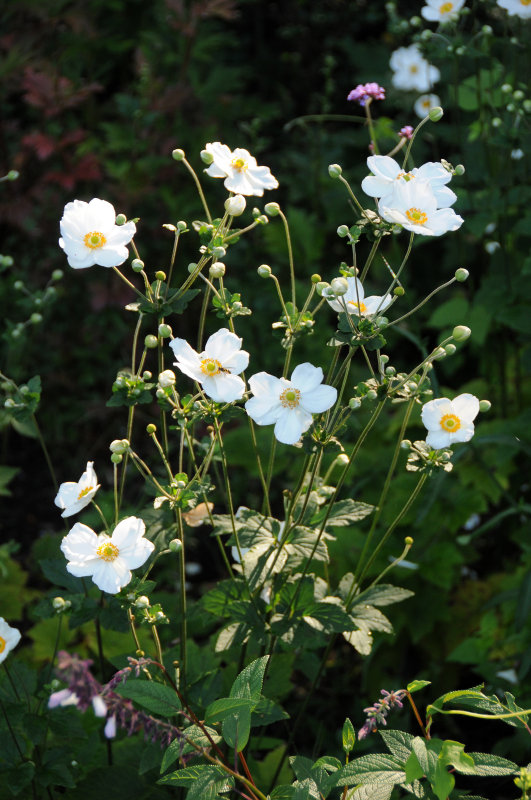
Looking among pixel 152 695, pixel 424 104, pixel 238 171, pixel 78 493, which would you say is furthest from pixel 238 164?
pixel 424 104

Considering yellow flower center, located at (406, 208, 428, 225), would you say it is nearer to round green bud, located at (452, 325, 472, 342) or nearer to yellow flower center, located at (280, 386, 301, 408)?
round green bud, located at (452, 325, 472, 342)

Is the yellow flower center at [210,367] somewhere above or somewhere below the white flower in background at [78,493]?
above

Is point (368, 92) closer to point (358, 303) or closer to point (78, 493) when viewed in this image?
point (358, 303)

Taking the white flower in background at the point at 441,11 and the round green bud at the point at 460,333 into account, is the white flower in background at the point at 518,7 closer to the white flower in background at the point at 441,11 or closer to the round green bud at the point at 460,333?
the white flower in background at the point at 441,11

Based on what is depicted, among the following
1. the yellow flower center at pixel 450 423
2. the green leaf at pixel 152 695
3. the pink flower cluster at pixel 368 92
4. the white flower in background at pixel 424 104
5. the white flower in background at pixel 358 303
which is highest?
the pink flower cluster at pixel 368 92

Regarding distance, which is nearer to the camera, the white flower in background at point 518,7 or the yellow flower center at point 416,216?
the yellow flower center at point 416,216

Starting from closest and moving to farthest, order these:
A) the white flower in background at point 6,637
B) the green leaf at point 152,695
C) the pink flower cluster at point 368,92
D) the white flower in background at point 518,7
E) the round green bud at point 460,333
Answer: the green leaf at point 152,695, the round green bud at point 460,333, the white flower in background at point 6,637, the pink flower cluster at point 368,92, the white flower in background at point 518,7

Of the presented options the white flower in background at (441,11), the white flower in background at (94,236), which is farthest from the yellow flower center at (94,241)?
the white flower in background at (441,11)
